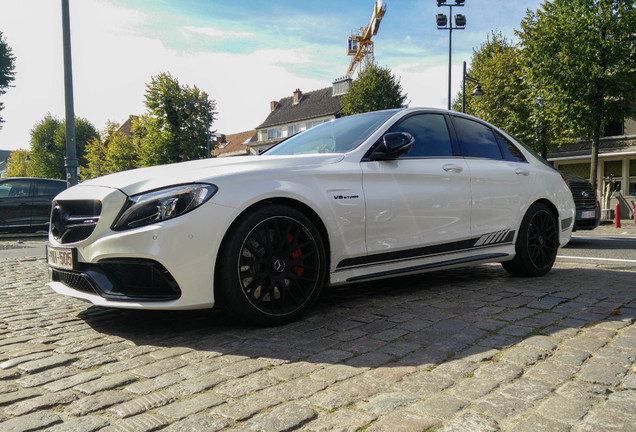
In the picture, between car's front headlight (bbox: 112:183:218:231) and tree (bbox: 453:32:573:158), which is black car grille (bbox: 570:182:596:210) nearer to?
car's front headlight (bbox: 112:183:218:231)

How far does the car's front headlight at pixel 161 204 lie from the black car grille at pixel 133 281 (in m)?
0.24

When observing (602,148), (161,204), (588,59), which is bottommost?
(161,204)

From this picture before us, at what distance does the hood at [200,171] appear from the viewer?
10.2 feet

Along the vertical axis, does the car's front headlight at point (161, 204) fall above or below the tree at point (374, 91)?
below

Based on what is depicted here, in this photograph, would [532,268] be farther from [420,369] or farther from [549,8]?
[549,8]

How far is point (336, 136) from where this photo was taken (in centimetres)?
422

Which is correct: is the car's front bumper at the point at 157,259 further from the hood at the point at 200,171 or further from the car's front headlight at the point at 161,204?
the hood at the point at 200,171

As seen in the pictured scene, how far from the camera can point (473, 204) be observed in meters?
4.49

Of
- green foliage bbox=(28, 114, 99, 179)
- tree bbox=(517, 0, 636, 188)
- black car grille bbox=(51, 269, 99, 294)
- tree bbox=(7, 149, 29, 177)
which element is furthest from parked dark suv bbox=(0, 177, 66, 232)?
tree bbox=(7, 149, 29, 177)

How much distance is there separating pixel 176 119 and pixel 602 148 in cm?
3025

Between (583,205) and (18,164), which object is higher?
(18,164)

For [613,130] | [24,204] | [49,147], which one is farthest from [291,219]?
[49,147]

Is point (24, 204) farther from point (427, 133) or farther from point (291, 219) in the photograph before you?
point (291, 219)

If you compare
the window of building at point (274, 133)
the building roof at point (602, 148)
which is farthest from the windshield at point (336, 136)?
the window of building at point (274, 133)
